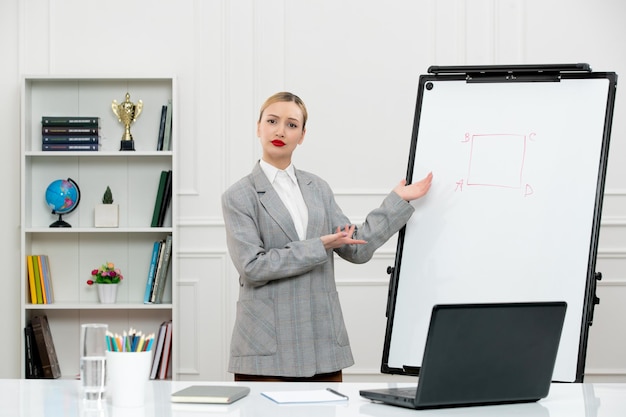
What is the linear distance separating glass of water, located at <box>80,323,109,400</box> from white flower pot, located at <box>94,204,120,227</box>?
8.87 ft

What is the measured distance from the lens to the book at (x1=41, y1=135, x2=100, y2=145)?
418cm

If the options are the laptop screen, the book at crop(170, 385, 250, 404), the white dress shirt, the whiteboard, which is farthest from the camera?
the white dress shirt

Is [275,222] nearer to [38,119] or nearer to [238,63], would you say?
[238,63]

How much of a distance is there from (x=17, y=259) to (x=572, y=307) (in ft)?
9.89

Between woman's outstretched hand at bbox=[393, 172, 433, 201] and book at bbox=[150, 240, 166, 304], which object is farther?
book at bbox=[150, 240, 166, 304]

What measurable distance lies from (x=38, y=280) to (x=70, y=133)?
31.0 inches

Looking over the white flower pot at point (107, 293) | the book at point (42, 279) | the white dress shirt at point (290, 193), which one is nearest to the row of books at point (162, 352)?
the white flower pot at point (107, 293)

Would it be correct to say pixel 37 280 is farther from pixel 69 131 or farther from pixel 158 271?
pixel 69 131


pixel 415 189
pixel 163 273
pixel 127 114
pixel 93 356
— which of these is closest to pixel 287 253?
pixel 415 189

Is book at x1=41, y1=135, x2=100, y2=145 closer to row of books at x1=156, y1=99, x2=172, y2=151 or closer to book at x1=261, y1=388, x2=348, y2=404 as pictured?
row of books at x1=156, y1=99, x2=172, y2=151

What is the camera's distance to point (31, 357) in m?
4.13

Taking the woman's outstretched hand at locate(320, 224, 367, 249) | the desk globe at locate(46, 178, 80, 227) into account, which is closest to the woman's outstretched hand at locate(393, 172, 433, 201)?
the woman's outstretched hand at locate(320, 224, 367, 249)

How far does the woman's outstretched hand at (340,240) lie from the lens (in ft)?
8.45

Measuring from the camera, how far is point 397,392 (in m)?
1.60
